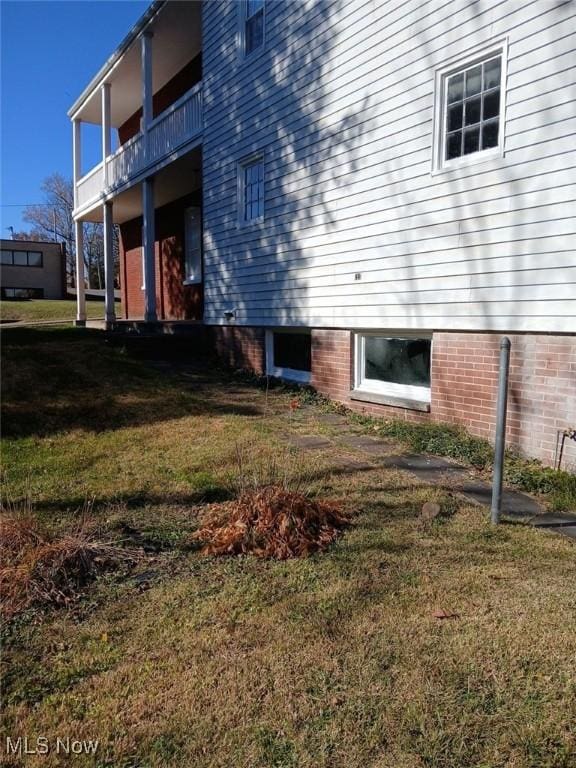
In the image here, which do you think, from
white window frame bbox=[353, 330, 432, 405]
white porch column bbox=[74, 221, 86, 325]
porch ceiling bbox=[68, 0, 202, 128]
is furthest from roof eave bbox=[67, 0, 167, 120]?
white window frame bbox=[353, 330, 432, 405]

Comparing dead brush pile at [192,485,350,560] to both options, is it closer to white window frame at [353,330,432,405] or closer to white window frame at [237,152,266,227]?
white window frame at [353,330,432,405]

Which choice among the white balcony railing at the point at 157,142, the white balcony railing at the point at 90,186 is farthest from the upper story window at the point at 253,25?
the white balcony railing at the point at 90,186

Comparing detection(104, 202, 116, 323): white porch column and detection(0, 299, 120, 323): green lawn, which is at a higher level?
detection(104, 202, 116, 323): white porch column

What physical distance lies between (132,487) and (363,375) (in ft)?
13.2

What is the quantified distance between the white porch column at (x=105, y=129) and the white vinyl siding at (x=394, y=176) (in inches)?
211

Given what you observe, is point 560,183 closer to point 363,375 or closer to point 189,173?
point 363,375

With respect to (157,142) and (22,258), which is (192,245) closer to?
(157,142)

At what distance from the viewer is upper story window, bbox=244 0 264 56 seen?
987cm

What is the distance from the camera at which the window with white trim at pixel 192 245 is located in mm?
14664

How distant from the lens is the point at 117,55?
1397 centimetres

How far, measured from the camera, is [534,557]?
349cm

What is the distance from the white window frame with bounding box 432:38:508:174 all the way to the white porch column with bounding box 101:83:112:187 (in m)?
11.6

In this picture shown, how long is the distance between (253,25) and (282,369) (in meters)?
6.12

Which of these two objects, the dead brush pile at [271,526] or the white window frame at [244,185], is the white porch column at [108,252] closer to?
the white window frame at [244,185]
